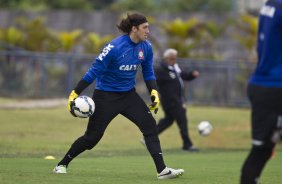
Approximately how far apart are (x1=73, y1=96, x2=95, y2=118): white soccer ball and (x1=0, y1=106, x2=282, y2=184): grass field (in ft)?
2.82

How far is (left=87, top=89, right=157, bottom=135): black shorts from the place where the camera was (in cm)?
1158

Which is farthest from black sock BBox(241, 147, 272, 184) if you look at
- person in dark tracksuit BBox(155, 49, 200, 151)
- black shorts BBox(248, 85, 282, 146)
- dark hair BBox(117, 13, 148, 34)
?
person in dark tracksuit BBox(155, 49, 200, 151)

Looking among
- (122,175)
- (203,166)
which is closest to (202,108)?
(203,166)

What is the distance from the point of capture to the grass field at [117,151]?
11.7 meters

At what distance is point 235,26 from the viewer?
116ft

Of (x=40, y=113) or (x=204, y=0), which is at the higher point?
(x=204, y=0)

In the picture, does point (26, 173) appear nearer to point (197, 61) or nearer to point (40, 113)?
point (40, 113)

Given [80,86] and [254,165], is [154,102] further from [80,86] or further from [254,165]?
[254,165]

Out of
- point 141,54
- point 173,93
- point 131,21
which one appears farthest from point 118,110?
point 173,93

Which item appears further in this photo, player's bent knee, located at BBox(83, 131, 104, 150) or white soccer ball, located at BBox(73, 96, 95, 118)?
player's bent knee, located at BBox(83, 131, 104, 150)

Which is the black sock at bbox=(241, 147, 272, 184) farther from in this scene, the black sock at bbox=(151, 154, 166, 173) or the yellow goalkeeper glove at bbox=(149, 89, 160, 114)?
the yellow goalkeeper glove at bbox=(149, 89, 160, 114)

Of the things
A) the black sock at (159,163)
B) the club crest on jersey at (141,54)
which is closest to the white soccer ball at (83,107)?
the club crest on jersey at (141,54)

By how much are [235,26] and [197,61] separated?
427cm

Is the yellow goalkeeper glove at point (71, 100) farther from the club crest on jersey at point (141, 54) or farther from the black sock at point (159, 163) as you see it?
the black sock at point (159, 163)
